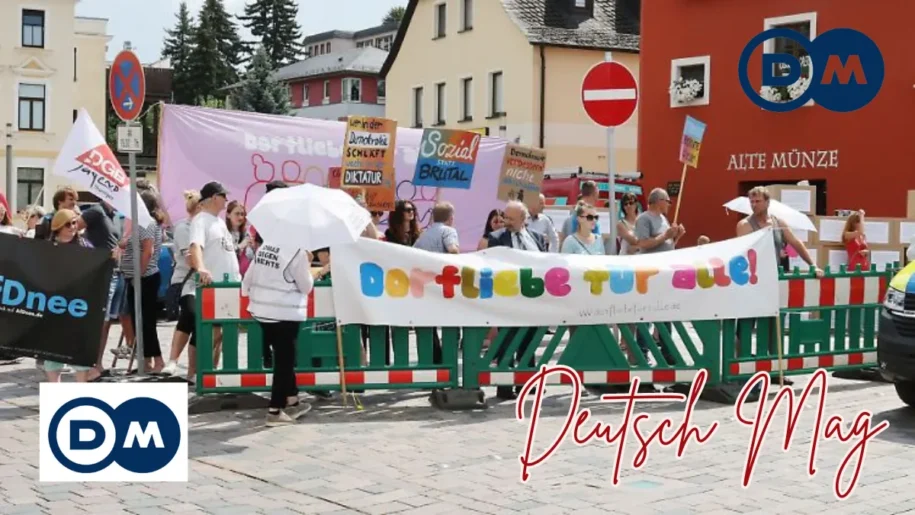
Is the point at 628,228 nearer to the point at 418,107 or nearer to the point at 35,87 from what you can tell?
the point at 418,107

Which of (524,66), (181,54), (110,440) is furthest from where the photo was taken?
(181,54)

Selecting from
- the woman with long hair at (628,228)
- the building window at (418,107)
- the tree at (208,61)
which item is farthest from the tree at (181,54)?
the woman with long hair at (628,228)

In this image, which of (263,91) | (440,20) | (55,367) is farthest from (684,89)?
(263,91)

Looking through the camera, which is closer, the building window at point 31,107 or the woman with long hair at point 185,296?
the woman with long hair at point 185,296

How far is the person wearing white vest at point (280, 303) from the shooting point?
31.1 ft

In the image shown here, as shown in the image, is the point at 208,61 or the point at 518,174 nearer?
the point at 518,174

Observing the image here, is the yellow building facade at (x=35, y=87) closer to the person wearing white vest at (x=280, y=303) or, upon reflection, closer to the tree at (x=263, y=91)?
the tree at (x=263, y=91)

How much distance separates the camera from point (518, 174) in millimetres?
18500

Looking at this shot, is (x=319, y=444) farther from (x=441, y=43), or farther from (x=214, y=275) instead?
(x=441, y=43)

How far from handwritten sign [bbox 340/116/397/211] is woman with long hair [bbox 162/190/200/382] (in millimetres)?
4421

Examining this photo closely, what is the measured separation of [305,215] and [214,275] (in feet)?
7.23

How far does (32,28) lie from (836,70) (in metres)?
39.8

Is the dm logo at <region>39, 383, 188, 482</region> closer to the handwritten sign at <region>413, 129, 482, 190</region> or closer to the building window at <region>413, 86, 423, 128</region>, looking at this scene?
the handwritten sign at <region>413, 129, 482, 190</region>

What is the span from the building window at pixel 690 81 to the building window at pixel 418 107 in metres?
18.9
